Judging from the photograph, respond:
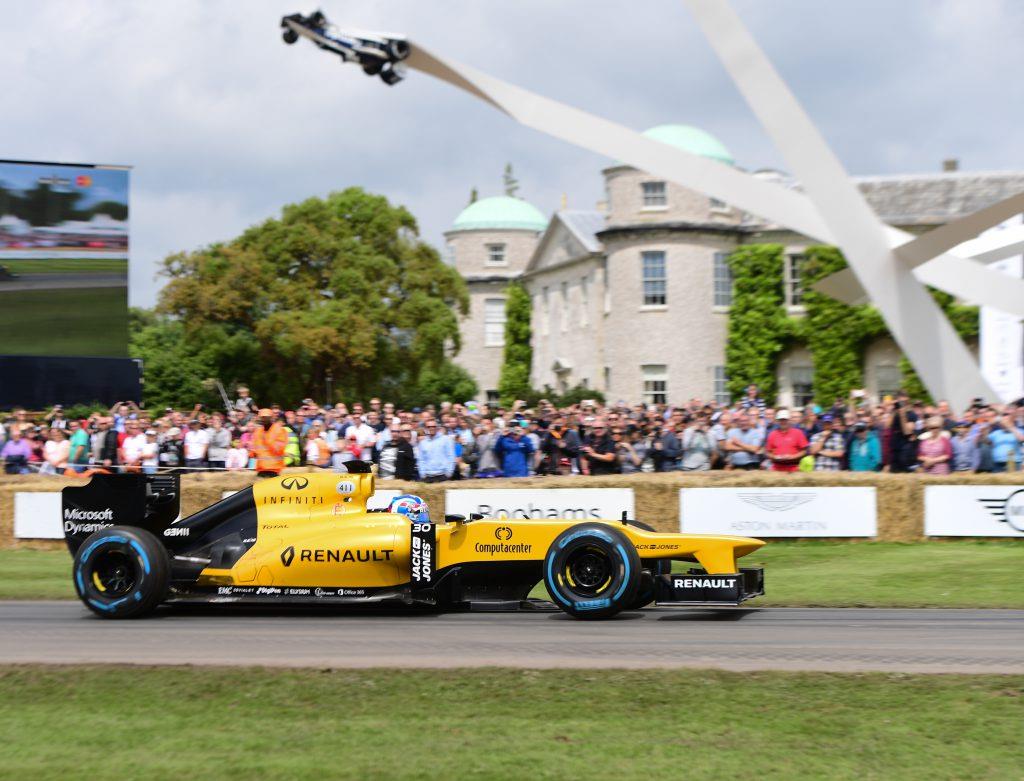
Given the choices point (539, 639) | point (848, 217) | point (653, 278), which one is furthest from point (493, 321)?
point (539, 639)

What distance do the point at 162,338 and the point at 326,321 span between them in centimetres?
3551

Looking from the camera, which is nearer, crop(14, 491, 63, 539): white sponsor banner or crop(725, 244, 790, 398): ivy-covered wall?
crop(14, 491, 63, 539): white sponsor banner

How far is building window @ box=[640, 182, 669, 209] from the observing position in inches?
2031

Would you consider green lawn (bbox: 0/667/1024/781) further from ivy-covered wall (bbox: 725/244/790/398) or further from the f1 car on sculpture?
ivy-covered wall (bbox: 725/244/790/398)

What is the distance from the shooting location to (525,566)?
11.9 metres

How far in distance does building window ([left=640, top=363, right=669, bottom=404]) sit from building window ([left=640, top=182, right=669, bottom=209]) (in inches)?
239

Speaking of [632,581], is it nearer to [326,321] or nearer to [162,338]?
[326,321]

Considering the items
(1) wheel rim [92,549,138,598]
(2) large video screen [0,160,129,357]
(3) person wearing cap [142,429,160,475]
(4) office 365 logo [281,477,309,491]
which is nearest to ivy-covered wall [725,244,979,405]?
(2) large video screen [0,160,129,357]

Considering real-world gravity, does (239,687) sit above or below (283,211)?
below

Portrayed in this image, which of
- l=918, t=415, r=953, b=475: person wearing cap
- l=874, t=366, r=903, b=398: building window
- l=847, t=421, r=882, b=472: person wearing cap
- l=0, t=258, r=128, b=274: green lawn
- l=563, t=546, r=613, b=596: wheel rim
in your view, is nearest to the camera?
l=563, t=546, r=613, b=596: wheel rim

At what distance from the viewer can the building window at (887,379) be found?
4553 centimetres

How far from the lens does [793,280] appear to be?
160ft

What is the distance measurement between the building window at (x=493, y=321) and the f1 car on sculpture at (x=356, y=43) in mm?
48279

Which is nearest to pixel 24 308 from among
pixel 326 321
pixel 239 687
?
pixel 326 321
